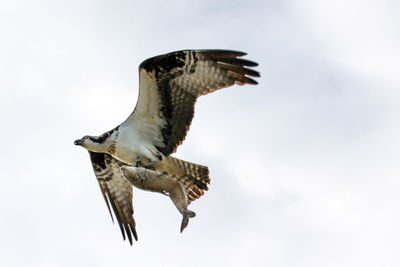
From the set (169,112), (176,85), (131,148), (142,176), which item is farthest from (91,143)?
(142,176)

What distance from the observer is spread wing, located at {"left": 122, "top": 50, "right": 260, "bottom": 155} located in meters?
13.5

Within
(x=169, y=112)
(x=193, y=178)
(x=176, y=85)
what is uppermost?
(x=176, y=85)

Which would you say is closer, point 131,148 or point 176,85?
point 176,85

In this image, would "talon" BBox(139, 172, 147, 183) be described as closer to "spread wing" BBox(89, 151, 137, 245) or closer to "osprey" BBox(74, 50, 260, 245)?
"osprey" BBox(74, 50, 260, 245)

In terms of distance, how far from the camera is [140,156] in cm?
Answer: 1430

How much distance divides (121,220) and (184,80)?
3409mm

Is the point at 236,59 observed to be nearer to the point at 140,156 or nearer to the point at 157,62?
the point at 157,62

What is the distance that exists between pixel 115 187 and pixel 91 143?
1.79 metres

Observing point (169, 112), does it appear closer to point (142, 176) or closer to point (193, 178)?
point (193, 178)

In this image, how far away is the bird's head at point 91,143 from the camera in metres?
14.2

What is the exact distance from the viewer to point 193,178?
575 inches

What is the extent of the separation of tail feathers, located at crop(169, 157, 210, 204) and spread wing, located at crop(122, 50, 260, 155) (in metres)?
0.35

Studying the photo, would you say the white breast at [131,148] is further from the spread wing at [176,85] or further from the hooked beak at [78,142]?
the hooked beak at [78,142]

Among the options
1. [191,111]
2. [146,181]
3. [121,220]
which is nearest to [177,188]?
[146,181]
